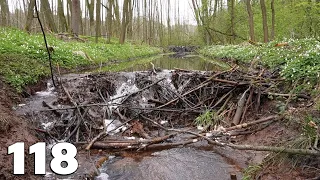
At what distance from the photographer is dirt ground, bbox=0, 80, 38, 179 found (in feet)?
12.2

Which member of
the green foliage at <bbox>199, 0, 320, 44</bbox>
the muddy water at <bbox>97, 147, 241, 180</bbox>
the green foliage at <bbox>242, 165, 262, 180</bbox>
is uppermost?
the green foliage at <bbox>199, 0, 320, 44</bbox>

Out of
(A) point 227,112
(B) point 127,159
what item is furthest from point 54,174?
(A) point 227,112

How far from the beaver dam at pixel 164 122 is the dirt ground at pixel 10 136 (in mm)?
410

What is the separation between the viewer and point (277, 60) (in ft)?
29.0

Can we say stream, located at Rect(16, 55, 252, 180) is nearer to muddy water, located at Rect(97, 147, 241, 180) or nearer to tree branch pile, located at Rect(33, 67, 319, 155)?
muddy water, located at Rect(97, 147, 241, 180)

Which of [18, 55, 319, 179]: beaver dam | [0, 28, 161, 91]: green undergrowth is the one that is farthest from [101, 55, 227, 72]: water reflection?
[18, 55, 319, 179]: beaver dam

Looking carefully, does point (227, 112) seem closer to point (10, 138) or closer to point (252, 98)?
point (252, 98)

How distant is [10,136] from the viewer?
14.8 feet

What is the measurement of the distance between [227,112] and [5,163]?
4.74 m

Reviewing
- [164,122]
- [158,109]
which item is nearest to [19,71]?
[158,109]

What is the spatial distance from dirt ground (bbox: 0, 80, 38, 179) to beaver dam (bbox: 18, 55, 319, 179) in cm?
41

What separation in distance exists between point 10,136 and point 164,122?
339 centimetres

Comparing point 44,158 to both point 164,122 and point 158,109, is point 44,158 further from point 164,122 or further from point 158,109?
point 164,122

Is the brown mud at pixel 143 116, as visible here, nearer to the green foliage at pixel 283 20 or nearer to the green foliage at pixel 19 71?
the green foliage at pixel 19 71
